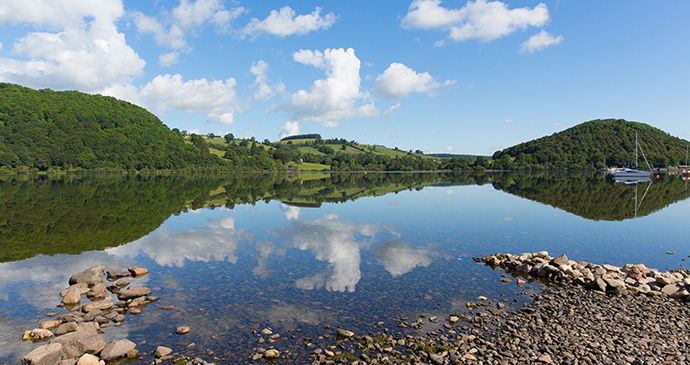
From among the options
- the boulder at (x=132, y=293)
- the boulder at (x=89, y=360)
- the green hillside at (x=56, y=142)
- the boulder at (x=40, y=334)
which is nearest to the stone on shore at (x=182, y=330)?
the boulder at (x=89, y=360)

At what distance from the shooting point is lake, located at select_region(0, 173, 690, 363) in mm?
13008

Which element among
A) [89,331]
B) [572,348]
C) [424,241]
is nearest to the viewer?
[572,348]

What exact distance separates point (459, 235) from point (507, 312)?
1516cm

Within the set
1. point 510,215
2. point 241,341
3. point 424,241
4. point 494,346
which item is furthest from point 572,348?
point 510,215

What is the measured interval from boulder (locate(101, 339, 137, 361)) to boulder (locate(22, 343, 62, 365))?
3.70ft

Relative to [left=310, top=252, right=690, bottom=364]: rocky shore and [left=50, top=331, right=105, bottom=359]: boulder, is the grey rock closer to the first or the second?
[left=310, top=252, right=690, bottom=364]: rocky shore

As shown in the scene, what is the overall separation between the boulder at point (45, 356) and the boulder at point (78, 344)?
11.6 inches

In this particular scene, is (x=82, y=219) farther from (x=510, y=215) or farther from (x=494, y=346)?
(x=510, y=215)

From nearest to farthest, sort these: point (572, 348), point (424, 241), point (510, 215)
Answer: point (572, 348)
point (424, 241)
point (510, 215)

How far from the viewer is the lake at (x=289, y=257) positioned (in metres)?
13.0

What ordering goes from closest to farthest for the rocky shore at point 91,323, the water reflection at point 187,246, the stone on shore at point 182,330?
the rocky shore at point 91,323 → the stone on shore at point 182,330 → the water reflection at point 187,246

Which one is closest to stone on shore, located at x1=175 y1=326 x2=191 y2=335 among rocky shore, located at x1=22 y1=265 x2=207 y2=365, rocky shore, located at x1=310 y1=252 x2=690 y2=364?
rocky shore, located at x1=22 y1=265 x2=207 y2=365

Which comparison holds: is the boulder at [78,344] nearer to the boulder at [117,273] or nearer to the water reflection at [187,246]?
the boulder at [117,273]

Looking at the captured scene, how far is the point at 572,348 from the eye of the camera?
1098 centimetres
